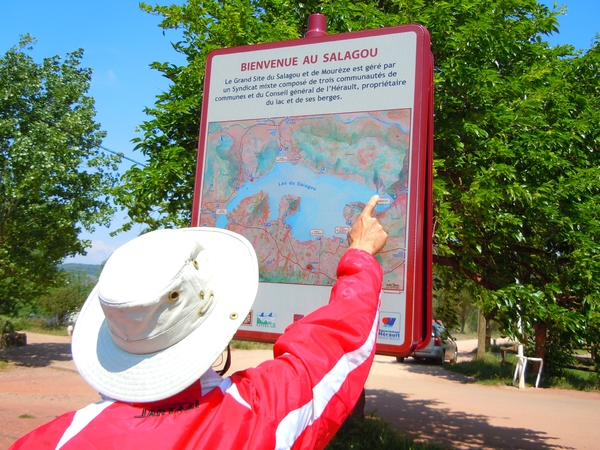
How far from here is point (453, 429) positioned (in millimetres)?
10102

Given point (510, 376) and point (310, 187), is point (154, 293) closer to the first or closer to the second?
point (310, 187)

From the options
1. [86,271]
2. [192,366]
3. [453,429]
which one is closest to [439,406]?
[453,429]

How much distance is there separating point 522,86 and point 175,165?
3.25 m

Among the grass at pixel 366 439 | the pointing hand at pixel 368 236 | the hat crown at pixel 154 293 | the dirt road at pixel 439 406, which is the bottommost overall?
the dirt road at pixel 439 406

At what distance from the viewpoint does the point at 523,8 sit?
640cm

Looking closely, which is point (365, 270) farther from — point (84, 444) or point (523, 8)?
point (523, 8)

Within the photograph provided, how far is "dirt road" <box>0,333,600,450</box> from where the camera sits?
9.20m

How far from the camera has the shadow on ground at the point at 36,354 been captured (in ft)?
54.0

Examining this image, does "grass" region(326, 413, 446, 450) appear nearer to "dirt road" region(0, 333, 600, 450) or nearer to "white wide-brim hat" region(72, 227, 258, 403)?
"dirt road" region(0, 333, 600, 450)

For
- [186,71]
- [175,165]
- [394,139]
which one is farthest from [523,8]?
[394,139]

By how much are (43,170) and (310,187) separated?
45.2 feet

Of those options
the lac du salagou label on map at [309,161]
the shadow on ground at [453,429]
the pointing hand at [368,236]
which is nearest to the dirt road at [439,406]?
the shadow on ground at [453,429]

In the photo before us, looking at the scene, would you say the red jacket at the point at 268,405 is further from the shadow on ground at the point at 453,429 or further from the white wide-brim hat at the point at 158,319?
the shadow on ground at the point at 453,429

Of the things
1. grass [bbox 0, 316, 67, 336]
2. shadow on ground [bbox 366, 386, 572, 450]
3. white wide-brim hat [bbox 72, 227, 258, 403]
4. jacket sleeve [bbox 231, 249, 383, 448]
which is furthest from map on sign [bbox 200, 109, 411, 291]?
grass [bbox 0, 316, 67, 336]
